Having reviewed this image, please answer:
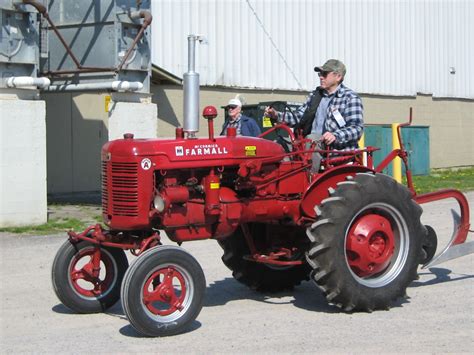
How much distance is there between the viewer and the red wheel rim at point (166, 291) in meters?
6.12

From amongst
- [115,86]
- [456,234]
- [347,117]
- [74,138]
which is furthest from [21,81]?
[456,234]

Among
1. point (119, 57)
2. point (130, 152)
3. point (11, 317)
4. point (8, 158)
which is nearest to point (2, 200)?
point (8, 158)

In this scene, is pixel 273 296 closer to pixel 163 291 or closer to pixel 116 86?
pixel 163 291

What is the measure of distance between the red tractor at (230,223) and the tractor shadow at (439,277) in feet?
2.25

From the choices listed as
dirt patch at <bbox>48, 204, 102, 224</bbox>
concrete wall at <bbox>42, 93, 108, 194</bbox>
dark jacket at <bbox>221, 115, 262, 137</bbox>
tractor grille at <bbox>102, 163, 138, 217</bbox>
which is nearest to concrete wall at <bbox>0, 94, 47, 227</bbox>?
dirt patch at <bbox>48, 204, 102, 224</bbox>

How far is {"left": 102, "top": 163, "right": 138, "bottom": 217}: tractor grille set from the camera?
6.43 m

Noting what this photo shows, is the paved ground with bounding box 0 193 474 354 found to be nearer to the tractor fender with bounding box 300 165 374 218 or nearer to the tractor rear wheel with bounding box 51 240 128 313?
the tractor rear wheel with bounding box 51 240 128 313

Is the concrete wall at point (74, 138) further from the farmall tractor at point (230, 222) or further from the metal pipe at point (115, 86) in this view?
the farmall tractor at point (230, 222)

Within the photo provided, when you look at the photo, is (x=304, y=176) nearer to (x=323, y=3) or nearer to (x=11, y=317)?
(x=11, y=317)

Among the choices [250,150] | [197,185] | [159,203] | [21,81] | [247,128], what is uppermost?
[21,81]

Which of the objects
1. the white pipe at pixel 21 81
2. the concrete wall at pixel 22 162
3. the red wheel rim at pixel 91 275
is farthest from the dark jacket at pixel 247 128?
the concrete wall at pixel 22 162

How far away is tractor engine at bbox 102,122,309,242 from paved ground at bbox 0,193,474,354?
2.57 ft

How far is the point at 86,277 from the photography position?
6891mm

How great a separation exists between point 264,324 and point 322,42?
1709cm
